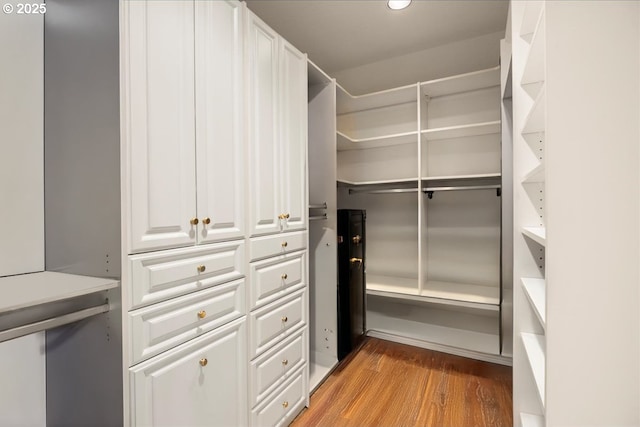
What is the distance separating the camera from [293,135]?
185cm

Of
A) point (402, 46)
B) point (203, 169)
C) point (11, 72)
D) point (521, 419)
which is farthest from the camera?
point (402, 46)

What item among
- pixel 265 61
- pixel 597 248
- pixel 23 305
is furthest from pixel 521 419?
pixel 265 61

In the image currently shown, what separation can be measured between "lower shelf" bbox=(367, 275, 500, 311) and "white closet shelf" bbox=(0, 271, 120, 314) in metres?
2.18

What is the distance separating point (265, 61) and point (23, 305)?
143 centimetres

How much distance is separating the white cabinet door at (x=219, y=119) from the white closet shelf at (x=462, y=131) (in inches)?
67.2

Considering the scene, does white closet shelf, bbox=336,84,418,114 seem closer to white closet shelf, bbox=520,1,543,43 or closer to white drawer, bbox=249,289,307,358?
white closet shelf, bbox=520,1,543,43

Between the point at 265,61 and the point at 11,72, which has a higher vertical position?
the point at 265,61

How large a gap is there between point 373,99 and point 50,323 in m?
2.78

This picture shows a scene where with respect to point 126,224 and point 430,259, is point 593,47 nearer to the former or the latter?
point 126,224

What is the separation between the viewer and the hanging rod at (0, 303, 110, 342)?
0.81 meters

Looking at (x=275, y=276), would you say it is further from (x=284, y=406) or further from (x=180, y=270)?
(x=284, y=406)

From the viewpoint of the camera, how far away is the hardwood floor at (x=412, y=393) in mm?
1839

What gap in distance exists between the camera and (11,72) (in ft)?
3.69

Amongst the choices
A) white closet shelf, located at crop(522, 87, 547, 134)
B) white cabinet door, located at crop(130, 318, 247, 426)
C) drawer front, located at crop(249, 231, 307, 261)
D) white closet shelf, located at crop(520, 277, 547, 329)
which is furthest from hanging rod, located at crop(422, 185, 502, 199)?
white cabinet door, located at crop(130, 318, 247, 426)
